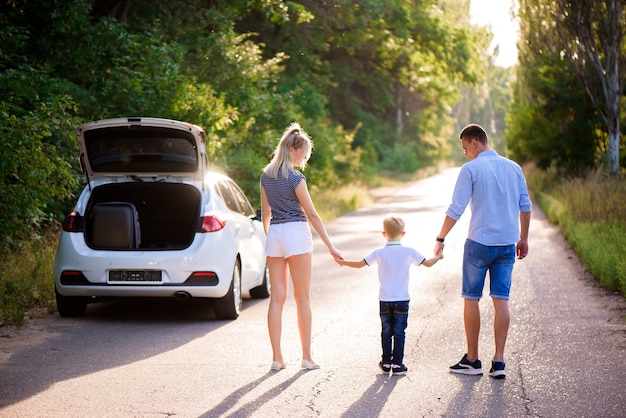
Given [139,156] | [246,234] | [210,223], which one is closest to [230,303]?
[210,223]

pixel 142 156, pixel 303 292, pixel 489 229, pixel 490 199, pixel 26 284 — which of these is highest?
pixel 142 156

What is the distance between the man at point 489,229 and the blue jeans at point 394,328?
46cm

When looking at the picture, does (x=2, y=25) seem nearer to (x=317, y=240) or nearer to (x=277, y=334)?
(x=317, y=240)

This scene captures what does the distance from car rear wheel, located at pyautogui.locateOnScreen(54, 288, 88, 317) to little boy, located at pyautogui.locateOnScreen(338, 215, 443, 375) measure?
4017mm

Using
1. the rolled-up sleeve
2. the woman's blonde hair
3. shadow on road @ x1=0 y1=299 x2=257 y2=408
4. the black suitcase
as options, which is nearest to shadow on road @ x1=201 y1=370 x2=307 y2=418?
shadow on road @ x1=0 y1=299 x2=257 y2=408

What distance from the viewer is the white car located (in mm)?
9930

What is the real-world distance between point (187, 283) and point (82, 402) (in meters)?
3.51

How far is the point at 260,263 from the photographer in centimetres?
1180

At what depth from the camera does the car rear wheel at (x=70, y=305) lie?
10.3m

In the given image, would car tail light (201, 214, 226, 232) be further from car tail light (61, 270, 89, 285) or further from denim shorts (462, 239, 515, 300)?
denim shorts (462, 239, 515, 300)

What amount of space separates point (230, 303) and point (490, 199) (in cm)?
373

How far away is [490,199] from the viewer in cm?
734

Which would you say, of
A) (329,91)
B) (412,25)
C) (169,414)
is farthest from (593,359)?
(329,91)

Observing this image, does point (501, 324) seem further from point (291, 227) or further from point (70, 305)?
point (70, 305)
